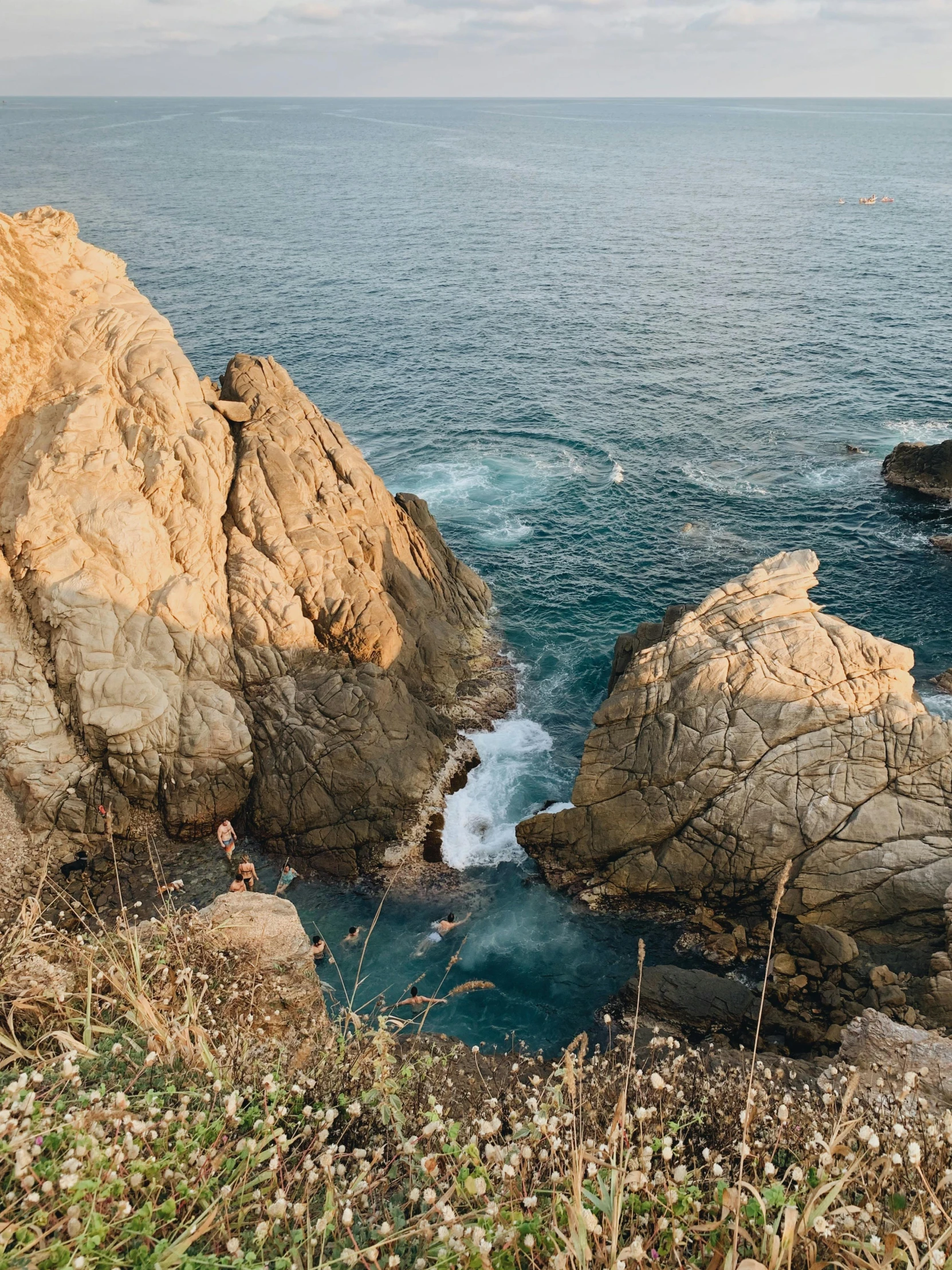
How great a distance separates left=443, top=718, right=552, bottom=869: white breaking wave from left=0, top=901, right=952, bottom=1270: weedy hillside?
16.0 metres

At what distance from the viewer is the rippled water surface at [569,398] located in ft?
95.5

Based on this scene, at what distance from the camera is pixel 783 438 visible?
190 feet

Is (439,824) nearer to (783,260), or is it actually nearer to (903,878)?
(903,878)

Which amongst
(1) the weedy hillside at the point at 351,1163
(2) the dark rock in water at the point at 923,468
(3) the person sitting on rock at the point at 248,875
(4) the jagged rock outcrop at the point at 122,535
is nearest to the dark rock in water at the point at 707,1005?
(1) the weedy hillside at the point at 351,1163

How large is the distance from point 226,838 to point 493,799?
9.84m

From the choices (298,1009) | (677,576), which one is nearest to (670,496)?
(677,576)

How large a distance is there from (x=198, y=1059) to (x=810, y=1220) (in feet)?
24.2

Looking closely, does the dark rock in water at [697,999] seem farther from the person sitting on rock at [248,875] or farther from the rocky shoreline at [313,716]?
the person sitting on rock at [248,875]

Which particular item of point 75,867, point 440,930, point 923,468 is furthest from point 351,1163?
point 923,468

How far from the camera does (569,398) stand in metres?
65.5

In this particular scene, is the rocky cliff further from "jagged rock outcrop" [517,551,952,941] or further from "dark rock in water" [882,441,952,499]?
"dark rock in water" [882,441,952,499]

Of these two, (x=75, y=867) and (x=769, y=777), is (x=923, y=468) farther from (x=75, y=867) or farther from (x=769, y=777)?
(x=75, y=867)

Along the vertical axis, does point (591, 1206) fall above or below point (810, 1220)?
below

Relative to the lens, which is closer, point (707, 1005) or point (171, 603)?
point (707, 1005)
